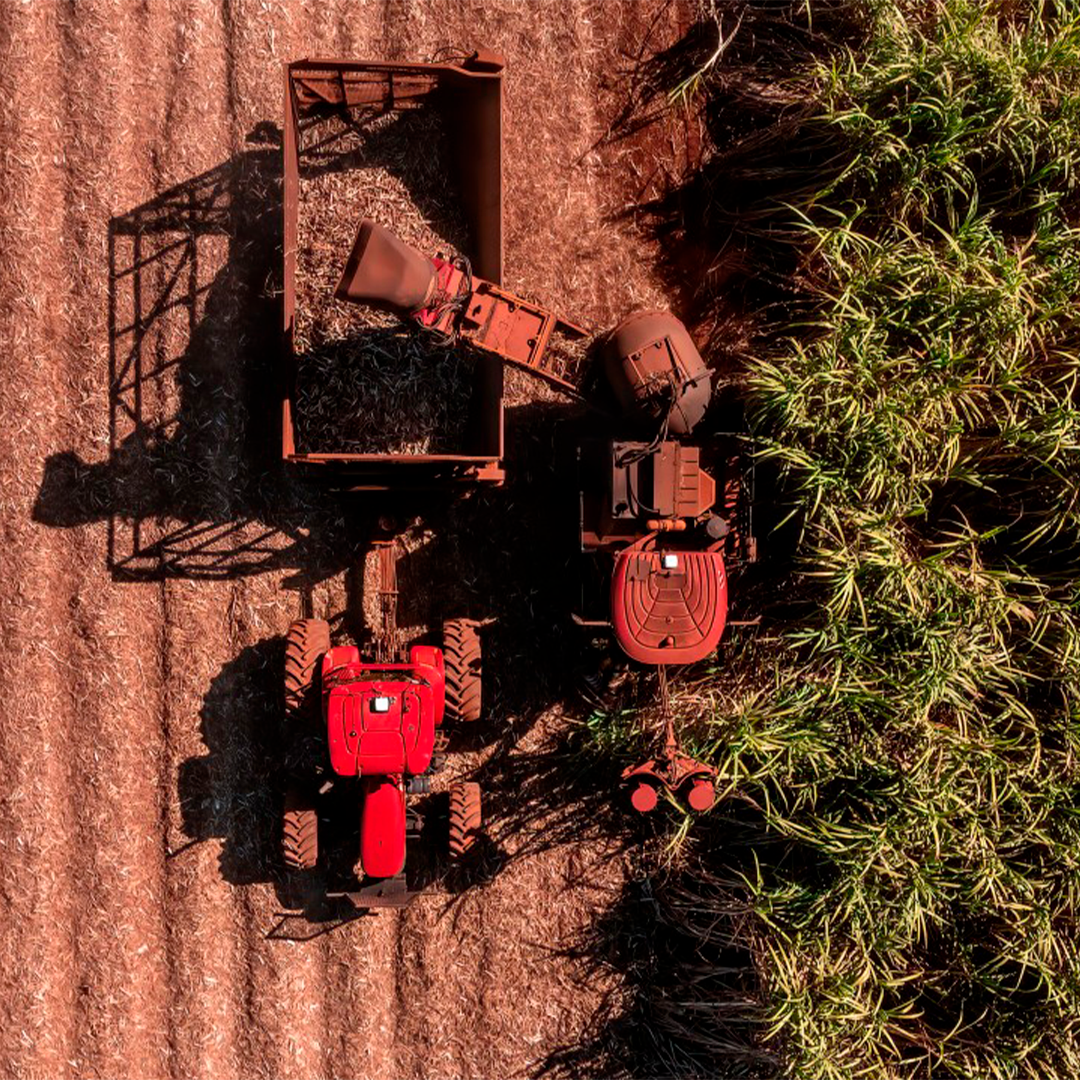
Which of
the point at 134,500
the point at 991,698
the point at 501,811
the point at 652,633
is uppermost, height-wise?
the point at 134,500

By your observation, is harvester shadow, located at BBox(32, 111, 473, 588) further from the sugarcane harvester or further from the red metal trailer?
the sugarcane harvester

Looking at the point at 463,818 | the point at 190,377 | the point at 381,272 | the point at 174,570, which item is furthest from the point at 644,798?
the point at 190,377

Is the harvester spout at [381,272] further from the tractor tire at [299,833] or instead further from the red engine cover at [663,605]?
the tractor tire at [299,833]

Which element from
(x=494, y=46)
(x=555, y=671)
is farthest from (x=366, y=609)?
(x=494, y=46)

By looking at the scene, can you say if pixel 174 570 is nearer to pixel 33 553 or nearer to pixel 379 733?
pixel 33 553

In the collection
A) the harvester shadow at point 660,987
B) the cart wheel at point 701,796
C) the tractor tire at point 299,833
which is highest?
the cart wheel at point 701,796

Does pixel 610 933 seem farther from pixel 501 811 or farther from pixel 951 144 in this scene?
pixel 951 144

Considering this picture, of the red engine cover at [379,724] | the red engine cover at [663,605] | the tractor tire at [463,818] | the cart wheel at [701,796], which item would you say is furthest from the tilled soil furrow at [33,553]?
the cart wheel at [701,796]
